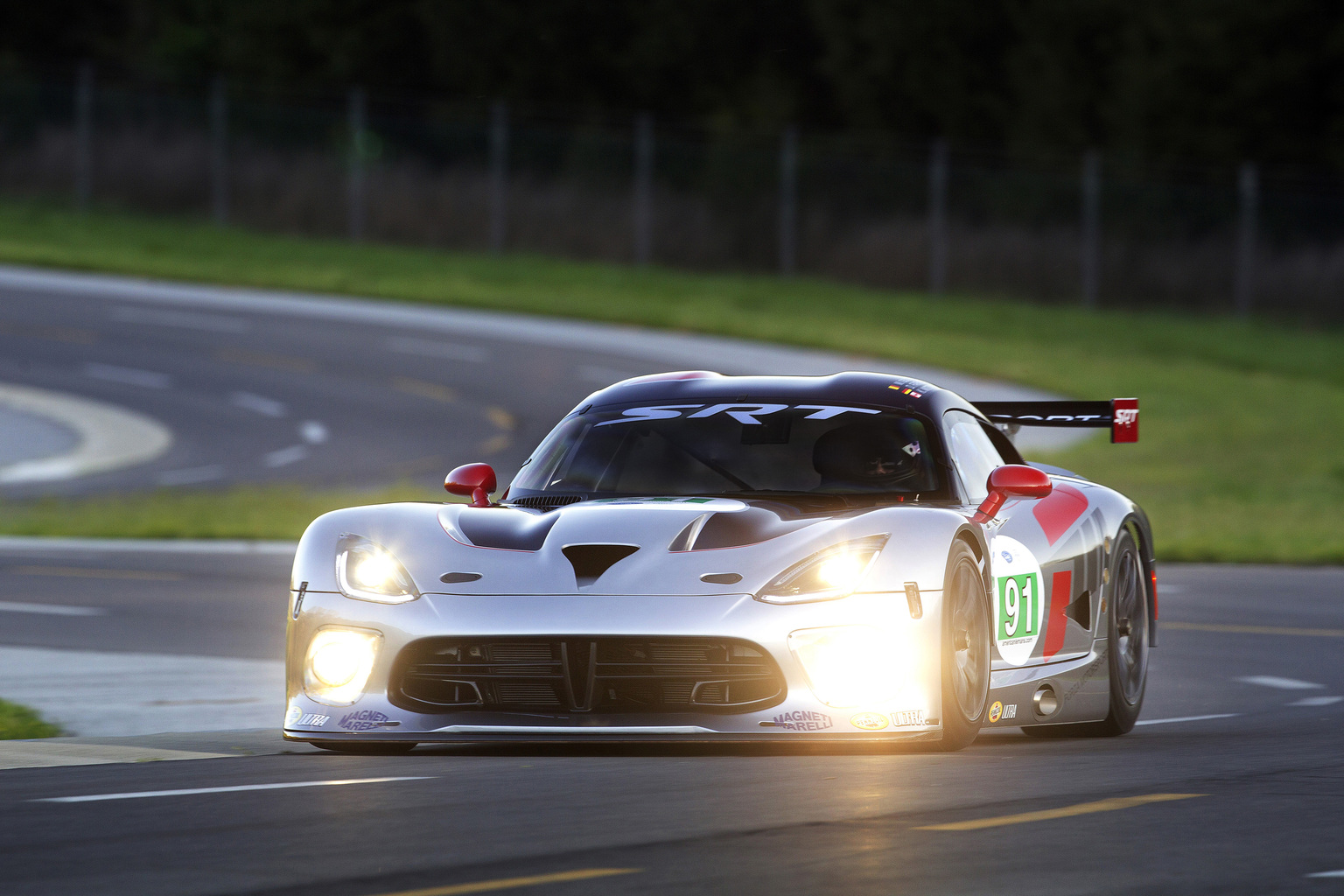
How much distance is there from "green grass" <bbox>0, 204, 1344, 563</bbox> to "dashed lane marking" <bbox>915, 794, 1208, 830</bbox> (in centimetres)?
1465

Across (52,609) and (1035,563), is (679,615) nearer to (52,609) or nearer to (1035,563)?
(1035,563)

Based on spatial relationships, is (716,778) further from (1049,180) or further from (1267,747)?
(1049,180)

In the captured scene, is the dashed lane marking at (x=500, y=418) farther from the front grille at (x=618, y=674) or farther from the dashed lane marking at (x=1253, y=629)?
the front grille at (x=618, y=674)

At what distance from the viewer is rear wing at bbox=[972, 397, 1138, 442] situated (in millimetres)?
10531

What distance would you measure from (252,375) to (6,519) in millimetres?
13400

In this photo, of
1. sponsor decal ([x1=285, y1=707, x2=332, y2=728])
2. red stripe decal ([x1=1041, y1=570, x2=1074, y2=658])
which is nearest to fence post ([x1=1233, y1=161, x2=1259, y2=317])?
red stripe decal ([x1=1041, y1=570, x2=1074, y2=658])

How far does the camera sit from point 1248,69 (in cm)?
5862

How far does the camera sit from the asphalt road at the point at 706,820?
5.82 meters

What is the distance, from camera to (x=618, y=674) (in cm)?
784

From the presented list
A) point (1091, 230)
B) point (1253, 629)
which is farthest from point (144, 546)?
point (1091, 230)

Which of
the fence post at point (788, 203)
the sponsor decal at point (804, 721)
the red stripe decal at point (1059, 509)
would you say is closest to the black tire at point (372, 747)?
the sponsor decal at point (804, 721)

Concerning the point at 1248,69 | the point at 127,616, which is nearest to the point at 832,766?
the point at 127,616

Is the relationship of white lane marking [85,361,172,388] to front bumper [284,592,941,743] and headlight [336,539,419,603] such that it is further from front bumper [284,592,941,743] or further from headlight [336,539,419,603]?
front bumper [284,592,941,743]

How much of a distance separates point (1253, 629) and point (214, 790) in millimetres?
8713
